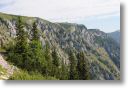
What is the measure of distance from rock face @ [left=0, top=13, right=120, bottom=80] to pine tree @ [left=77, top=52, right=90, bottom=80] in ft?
0.21

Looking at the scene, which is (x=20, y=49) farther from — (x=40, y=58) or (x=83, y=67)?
(x=83, y=67)

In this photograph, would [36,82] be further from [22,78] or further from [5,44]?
[5,44]

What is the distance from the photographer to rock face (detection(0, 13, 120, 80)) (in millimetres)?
6812

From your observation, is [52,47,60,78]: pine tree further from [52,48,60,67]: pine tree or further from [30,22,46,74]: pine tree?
[30,22,46,74]: pine tree

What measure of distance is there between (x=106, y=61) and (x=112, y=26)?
1.68 feet

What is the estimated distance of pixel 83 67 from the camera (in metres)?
7.00

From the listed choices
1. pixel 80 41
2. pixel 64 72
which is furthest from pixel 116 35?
pixel 64 72

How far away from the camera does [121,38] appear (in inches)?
264

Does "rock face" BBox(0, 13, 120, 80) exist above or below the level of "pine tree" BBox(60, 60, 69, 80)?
above

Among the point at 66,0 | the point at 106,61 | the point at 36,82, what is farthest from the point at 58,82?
the point at 66,0

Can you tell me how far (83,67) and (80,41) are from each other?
1.26ft

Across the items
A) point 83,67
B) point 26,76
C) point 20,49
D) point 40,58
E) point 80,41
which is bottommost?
point 26,76

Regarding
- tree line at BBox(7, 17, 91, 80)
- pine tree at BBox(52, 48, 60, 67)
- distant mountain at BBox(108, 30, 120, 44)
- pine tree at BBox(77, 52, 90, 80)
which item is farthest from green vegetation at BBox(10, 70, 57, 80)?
distant mountain at BBox(108, 30, 120, 44)

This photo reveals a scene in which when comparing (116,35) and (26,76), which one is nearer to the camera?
(116,35)
